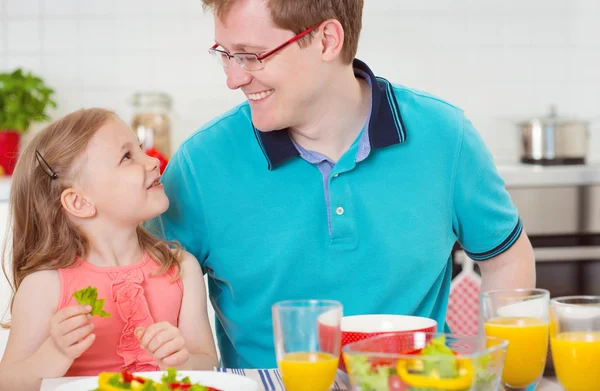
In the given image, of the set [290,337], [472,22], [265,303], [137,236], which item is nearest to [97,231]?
[137,236]

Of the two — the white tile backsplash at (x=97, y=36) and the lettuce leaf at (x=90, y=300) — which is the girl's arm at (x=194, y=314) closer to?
the lettuce leaf at (x=90, y=300)

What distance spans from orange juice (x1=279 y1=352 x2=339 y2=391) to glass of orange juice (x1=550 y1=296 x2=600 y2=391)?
0.28 m

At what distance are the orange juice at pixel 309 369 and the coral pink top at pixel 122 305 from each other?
24.9 inches

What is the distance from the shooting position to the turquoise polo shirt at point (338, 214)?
172 cm

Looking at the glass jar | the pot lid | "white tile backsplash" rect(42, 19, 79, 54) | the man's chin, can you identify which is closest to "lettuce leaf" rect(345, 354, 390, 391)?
the man's chin

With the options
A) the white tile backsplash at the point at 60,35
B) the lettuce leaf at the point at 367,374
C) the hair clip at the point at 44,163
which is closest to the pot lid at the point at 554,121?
the white tile backsplash at the point at 60,35

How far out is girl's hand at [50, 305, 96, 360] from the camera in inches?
53.1

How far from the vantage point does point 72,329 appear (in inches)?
53.7

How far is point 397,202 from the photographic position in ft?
5.75

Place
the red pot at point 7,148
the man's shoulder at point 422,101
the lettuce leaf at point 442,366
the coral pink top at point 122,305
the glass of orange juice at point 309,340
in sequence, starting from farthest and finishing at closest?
the red pot at point 7,148
the man's shoulder at point 422,101
the coral pink top at point 122,305
the glass of orange juice at point 309,340
the lettuce leaf at point 442,366

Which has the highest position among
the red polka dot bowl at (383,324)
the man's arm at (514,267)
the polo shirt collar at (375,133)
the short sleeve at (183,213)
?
the polo shirt collar at (375,133)

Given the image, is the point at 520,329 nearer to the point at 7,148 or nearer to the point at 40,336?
the point at 40,336

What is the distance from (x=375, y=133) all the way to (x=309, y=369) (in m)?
0.79

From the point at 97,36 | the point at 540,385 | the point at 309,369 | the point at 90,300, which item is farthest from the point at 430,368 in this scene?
the point at 97,36
